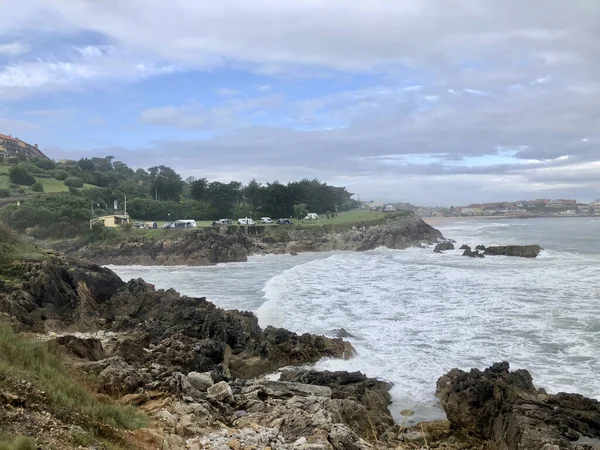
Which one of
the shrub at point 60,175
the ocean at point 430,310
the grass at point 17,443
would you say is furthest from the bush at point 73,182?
the grass at point 17,443

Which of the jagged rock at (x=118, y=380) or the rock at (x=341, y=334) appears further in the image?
the rock at (x=341, y=334)

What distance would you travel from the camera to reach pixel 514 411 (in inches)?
343

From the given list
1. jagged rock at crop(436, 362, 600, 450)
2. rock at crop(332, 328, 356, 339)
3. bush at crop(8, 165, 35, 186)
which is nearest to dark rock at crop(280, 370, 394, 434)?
jagged rock at crop(436, 362, 600, 450)

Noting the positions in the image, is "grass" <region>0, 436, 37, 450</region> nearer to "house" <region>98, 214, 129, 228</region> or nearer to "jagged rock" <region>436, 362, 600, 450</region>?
"jagged rock" <region>436, 362, 600, 450</region>

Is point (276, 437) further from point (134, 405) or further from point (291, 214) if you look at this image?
point (291, 214)

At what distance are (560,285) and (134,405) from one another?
2194 centimetres

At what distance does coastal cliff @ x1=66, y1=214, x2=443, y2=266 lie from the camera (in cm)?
3931

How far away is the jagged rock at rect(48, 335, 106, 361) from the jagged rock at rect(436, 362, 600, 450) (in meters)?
7.66

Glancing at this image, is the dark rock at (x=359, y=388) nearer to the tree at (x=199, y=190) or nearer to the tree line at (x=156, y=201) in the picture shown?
the tree line at (x=156, y=201)

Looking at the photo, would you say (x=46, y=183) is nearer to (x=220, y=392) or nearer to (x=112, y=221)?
(x=112, y=221)

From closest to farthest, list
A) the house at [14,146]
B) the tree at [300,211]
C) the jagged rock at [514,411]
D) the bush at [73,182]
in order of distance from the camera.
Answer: the jagged rock at [514,411], the bush at [73,182], the tree at [300,211], the house at [14,146]

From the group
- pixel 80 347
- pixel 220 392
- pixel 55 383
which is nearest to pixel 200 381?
pixel 220 392

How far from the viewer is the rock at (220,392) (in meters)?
8.55

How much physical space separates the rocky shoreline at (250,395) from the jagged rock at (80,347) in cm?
3
